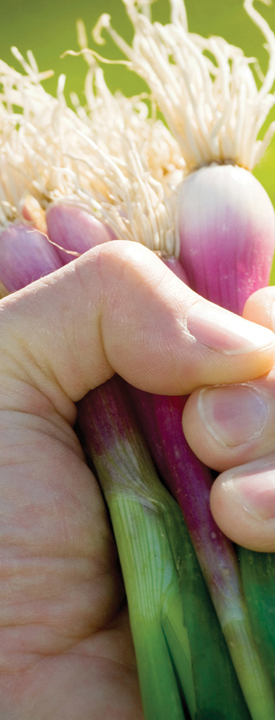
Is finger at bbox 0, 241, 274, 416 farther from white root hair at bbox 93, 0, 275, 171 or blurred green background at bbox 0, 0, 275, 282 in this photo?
blurred green background at bbox 0, 0, 275, 282

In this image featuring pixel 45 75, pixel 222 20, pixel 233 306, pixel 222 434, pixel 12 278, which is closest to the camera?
pixel 222 434

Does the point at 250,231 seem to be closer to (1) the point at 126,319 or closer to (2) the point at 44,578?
(1) the point at 126,319

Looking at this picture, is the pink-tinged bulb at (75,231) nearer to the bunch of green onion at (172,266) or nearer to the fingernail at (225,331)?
the bunch of green onion at (172,266)

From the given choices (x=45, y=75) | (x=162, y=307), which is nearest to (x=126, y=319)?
(x=162, y=307)

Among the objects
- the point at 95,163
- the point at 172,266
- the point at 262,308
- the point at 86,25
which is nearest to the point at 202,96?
the point at 95,163

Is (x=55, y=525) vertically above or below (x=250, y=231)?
below

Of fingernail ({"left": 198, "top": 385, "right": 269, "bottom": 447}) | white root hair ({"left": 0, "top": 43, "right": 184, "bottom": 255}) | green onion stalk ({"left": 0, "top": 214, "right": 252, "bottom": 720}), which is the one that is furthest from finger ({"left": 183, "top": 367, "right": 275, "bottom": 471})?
white root hair ({"left": 0, "top": 43, "right": 184, "bottom": 255})
